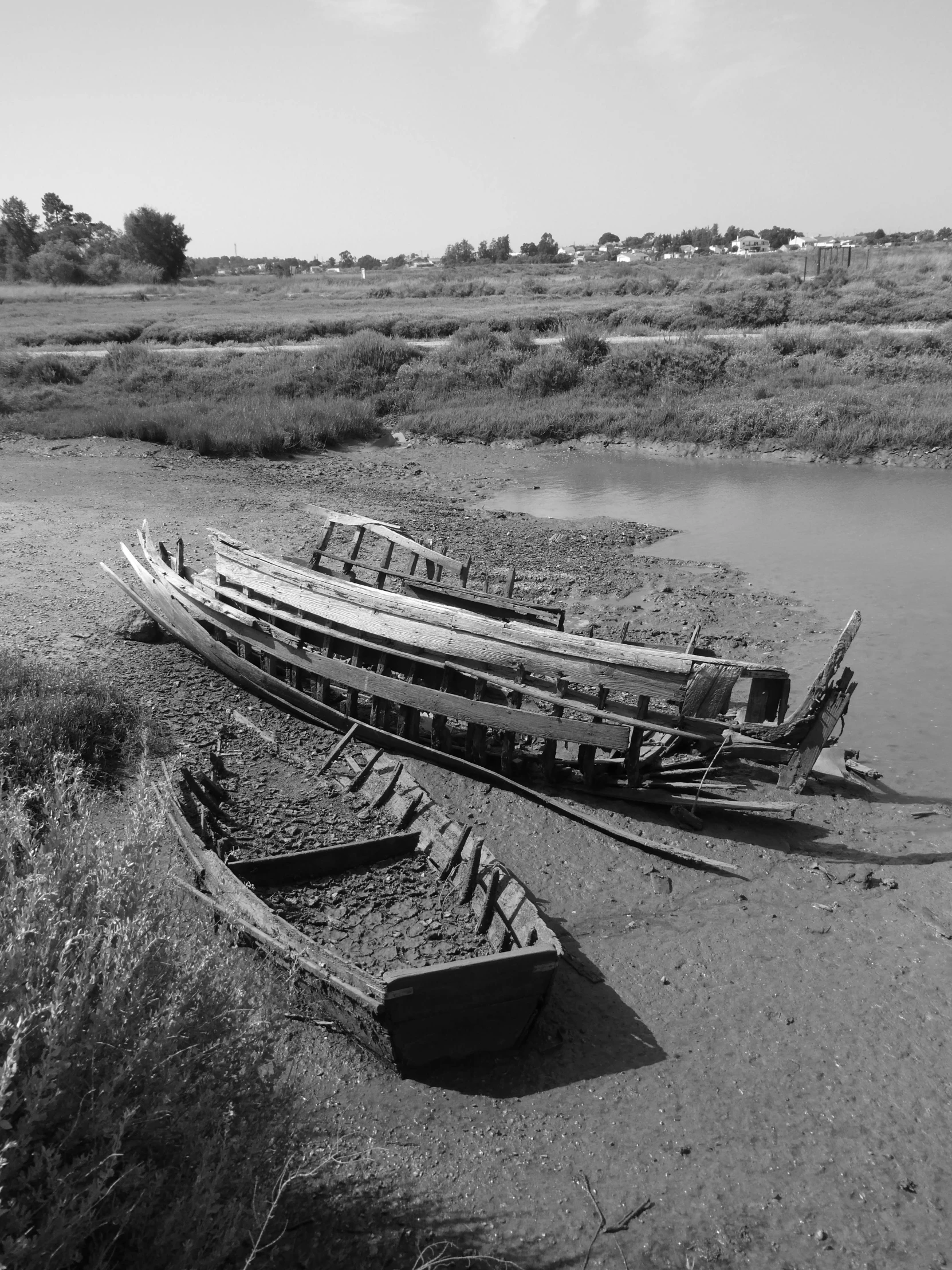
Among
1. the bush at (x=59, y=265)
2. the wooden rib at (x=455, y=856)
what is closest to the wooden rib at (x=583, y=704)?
the wooden rib at (x=455, y=856)

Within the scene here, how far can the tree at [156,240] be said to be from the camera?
257 feet

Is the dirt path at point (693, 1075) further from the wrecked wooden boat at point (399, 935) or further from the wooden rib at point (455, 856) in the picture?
the wooden rib at point (455, 856)

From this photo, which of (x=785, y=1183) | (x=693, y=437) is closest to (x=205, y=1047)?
(x=785, y=1183)

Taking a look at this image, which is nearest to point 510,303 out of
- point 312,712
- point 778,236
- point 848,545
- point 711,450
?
point 711,450

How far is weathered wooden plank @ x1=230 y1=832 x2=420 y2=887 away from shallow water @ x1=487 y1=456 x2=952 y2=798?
472 centimetres

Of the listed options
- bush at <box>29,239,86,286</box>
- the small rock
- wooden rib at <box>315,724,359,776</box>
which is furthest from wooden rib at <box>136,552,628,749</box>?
bush at <box>29,239,86,286</box>

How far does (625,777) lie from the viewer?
26.6ft

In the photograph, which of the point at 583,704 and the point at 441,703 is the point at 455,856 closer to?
the point at 583,704

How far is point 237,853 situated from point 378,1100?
239 cm

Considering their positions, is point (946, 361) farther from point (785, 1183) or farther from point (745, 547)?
point (785, 1183)

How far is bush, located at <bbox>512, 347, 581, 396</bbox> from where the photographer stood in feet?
88.4

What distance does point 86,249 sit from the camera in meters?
86.1

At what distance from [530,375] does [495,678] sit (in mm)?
20716

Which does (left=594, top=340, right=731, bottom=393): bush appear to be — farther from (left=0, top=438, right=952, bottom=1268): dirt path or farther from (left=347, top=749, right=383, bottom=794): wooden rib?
(left=347, top=749, right=383, bottom=794): wooden rib
